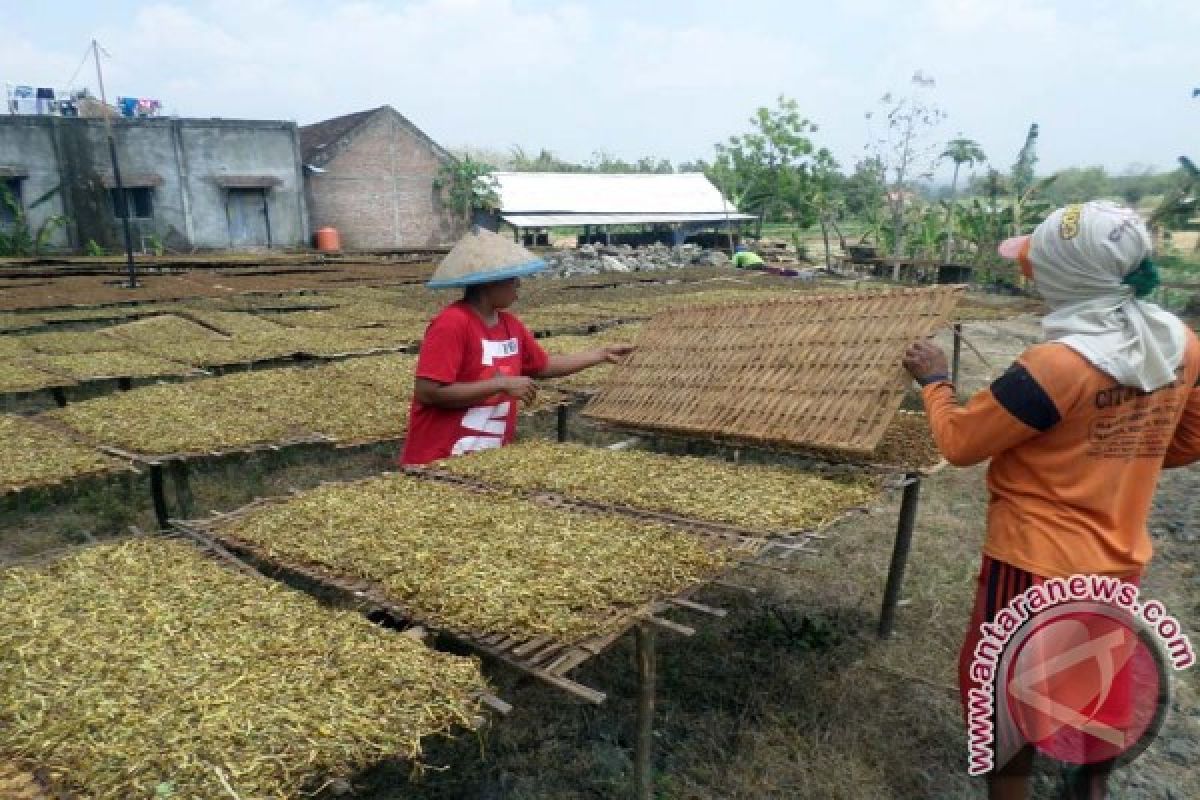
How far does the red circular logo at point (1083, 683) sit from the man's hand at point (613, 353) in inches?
106

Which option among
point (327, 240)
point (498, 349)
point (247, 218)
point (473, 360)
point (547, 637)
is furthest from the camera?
point (327, 240)

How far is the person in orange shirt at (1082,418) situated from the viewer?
215 cm

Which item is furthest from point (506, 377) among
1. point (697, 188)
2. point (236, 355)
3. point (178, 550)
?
point (697, 188)

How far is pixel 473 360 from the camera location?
4.06 metres

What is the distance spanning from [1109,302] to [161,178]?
30.3 m

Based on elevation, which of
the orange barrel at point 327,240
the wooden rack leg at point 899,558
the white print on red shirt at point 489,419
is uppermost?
the orange barrel at point 327,240

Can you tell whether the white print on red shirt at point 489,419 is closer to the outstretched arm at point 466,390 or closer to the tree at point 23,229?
the outstretched arm at point 466,390

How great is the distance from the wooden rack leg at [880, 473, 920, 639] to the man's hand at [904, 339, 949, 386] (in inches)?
53.6

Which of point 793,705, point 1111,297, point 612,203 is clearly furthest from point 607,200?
point 1111,297

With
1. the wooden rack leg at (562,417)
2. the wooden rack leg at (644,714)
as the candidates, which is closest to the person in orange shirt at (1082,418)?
the wooden rack leg at (644,714)

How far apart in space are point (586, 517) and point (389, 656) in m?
1.05

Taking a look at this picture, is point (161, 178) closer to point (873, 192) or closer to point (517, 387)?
point (873, 192)

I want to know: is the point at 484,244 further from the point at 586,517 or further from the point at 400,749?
the point at 400,749

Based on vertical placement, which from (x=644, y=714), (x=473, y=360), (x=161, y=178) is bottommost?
(x=644, y=714)
